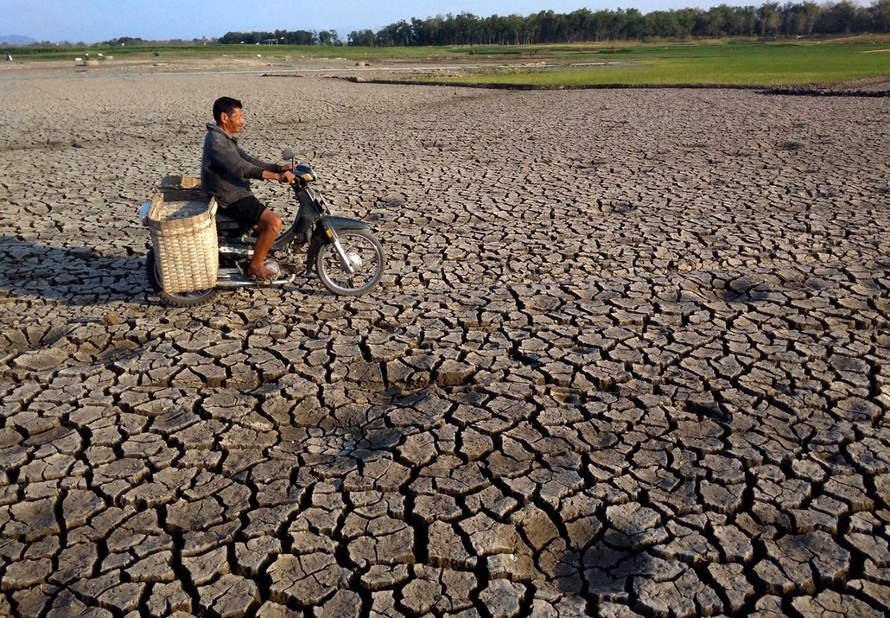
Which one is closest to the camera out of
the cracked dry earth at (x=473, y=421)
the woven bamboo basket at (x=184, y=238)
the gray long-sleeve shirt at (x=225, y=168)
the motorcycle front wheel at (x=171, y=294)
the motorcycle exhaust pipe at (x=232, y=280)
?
the cracked dry earth at (x=473, y=421)

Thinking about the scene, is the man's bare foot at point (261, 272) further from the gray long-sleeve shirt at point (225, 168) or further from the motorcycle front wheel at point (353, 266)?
the gray long-sleeve shirt at point (225, 168)

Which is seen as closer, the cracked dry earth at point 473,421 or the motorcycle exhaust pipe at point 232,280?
the cracked dry earth at point 473,421

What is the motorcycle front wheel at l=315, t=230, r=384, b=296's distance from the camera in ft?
19.1

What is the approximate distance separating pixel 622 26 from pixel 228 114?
419 ft

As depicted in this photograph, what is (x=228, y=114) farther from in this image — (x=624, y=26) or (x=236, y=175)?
(x=624, y=26)

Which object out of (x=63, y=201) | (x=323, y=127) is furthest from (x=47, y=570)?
(x=323, y=127)

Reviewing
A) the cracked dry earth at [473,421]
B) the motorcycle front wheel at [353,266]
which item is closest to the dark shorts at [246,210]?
the motorcycle front wheel at [353,266]

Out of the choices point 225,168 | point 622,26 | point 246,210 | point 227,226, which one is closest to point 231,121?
point 225,168

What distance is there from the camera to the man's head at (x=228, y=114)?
5.43m

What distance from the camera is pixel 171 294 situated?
5629 mm

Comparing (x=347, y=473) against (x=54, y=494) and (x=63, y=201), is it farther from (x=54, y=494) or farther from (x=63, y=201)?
(x=63, y=201)

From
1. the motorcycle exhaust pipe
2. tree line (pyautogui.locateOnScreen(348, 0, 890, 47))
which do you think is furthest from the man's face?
tree line (pyautogui.locateOnScreen(348, 0, 890, 47))

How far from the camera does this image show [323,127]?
1708 cm

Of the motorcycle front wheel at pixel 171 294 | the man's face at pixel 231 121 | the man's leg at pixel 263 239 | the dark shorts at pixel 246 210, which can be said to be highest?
the man's face at pixel 231 121
